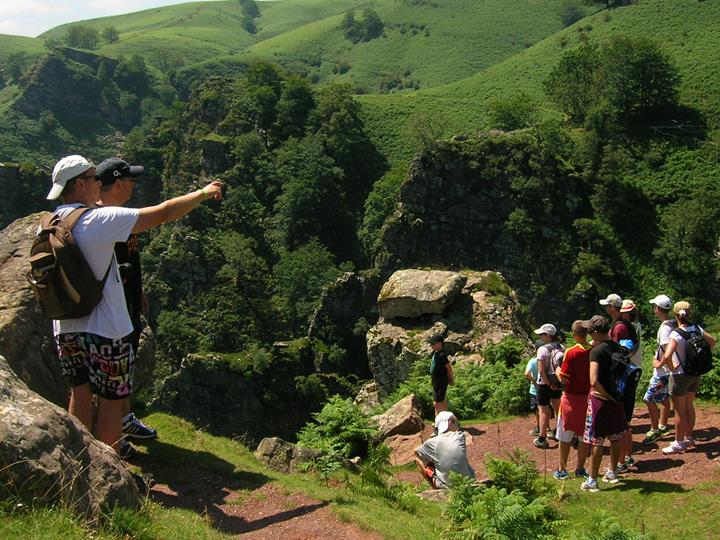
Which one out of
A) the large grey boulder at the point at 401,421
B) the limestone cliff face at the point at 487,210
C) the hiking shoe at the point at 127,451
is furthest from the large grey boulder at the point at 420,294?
the limestone cliff face at the point at 487,210

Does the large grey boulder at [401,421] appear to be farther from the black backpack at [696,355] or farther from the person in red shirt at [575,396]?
the black backpack at [696,355]

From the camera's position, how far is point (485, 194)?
59.4 metres

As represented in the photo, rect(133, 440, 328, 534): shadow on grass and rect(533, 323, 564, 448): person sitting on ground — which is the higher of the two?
rect(133, 440, 328, 534): shadow on grass

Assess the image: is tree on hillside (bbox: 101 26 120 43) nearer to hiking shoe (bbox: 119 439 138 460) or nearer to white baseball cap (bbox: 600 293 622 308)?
white baseball cap (bbox: 600 293 622 308)

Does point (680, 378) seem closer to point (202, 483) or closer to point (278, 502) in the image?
point (278, 502)

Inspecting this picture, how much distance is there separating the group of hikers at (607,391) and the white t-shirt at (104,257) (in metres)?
5.45

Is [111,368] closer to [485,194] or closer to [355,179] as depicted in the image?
[485,194]

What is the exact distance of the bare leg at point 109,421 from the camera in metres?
6.71

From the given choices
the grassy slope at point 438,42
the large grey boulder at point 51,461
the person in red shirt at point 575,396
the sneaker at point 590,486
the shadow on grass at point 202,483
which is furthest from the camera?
the grassy slope at point 438,42

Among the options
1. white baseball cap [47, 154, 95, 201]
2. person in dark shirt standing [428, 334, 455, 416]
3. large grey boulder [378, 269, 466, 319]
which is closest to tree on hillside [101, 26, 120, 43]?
large grey boulder [378, 269, 466, 319]

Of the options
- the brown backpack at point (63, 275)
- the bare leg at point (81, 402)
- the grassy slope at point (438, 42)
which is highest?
the grassy slope at point (438, 42)

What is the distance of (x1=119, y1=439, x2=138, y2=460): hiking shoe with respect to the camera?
7889 mm

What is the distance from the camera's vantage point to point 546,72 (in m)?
90.9

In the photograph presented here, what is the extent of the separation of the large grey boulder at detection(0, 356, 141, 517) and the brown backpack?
0.69 m
